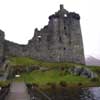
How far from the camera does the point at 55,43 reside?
9019 cm

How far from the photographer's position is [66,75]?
66.8 meters

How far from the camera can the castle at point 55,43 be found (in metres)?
88.6

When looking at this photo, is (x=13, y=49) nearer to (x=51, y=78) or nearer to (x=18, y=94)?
(x=51, y=78)

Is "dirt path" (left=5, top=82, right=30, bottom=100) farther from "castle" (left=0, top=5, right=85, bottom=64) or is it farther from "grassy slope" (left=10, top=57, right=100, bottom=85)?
"castle" (left=0, top=5, right=85, bottom=64)

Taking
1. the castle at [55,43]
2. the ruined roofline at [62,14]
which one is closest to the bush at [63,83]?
the castle at [55,43]

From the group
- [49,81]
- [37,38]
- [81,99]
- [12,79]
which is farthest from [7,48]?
[81,99]

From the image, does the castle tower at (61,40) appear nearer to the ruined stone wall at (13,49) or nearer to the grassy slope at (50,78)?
the ruined stone wall at (13,49)

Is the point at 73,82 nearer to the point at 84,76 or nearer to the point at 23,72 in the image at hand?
the point at 84,76

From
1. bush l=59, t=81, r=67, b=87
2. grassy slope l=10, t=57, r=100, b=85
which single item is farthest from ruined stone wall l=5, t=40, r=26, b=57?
bush l=59, t=81, r=67, b=87

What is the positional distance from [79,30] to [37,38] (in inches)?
690

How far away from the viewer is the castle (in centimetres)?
8862

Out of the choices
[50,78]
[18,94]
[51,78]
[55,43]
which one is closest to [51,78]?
[51,78]

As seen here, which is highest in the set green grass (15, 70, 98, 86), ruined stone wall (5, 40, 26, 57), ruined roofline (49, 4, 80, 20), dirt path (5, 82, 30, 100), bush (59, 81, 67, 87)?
ruined roofline (49, 4, 80, 20)

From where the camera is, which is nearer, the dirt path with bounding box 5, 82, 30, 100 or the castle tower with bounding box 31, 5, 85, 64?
the dirt path with bounding box 5, 82, 30, 100
